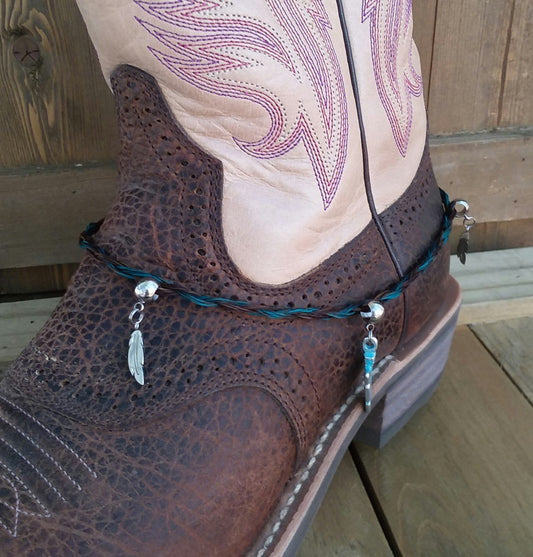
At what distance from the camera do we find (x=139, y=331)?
0.70 meters

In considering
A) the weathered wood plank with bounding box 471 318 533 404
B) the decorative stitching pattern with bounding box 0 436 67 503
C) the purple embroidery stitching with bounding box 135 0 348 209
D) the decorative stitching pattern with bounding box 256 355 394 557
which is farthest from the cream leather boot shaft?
the weathered wood plank with bounding box 471 318 533 404

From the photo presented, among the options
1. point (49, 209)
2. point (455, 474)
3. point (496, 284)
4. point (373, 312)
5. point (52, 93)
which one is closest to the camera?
point (373, 312)

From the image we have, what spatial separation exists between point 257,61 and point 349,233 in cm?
27

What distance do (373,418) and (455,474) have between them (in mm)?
150

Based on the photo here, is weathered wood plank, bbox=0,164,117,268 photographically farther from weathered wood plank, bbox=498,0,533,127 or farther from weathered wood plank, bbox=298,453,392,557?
weathered wood plank, bbox=498,0,533,127

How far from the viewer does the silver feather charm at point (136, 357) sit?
0.69m

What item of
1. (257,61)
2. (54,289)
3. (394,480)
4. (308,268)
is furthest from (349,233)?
(54,289)

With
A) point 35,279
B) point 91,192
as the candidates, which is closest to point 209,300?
point 91,192

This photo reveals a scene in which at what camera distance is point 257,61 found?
2.25ft

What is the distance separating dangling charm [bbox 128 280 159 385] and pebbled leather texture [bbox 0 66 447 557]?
19 mm

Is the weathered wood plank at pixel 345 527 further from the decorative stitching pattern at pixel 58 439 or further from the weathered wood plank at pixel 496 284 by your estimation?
the weathered wood plank at pixel 496 284

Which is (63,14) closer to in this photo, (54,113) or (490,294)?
(54,113)

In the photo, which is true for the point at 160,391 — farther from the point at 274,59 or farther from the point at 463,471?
the point at 463,471

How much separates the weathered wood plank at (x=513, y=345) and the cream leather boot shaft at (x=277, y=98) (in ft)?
1.73
